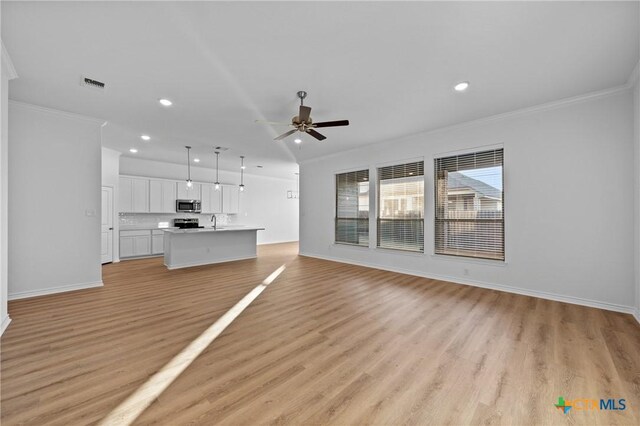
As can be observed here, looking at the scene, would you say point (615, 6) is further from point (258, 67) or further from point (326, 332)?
point (326, 332)

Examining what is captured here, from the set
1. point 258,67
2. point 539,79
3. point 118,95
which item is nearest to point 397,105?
point 539,79

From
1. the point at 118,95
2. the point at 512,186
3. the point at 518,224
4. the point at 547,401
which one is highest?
the point at 118,95

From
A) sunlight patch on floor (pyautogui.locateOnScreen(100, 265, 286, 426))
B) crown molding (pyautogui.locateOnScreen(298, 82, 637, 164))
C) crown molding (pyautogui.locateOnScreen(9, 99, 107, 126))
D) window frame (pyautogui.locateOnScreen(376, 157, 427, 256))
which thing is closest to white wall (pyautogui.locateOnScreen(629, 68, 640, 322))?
crown molding (pyautogui.locateOnScreen(298, 82, 637, 164))

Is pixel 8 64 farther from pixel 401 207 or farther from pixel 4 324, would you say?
pixel 401 207

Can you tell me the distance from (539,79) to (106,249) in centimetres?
896

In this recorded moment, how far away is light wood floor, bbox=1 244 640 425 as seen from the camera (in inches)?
65.1

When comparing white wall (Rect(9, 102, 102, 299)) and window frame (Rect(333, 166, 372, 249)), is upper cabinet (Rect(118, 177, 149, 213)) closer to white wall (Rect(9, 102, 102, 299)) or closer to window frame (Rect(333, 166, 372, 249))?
white wall (Rect(9, 102, 102, 299))

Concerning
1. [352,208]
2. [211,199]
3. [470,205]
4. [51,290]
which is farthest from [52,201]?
[470,205]

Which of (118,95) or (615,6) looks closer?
(615,6)

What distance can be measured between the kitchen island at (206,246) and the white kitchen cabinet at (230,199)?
2.45m

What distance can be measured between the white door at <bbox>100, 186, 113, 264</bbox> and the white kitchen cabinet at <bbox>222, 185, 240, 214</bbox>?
3.26 m

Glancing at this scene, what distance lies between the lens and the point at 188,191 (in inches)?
325

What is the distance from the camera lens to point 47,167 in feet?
13.0

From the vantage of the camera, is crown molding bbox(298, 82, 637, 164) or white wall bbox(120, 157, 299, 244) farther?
white wall bbox(120, 157, 299, 244)
